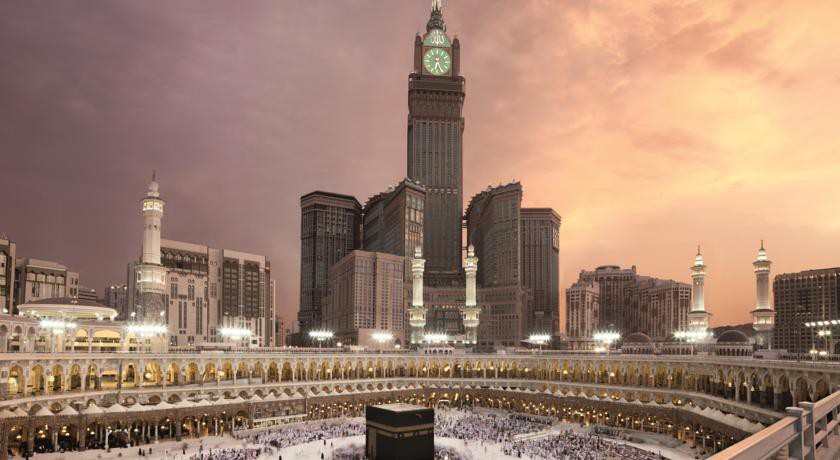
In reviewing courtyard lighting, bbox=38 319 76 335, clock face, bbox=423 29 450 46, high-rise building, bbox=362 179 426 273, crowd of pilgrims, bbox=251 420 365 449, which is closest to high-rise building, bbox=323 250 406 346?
high-rise building, bbox=362 179 426 273

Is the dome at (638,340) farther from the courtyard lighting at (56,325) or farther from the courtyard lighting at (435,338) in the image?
the courtyard lighting at (56,325)

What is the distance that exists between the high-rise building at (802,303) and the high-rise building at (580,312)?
49708mm

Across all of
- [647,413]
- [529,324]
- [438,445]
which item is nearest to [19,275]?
[438,445]

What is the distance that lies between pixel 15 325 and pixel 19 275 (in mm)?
52586

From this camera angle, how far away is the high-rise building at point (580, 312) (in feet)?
599

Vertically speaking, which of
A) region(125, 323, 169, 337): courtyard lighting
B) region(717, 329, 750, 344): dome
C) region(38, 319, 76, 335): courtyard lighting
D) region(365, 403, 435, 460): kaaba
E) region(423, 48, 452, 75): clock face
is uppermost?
region(423, 48, 452, 75): clock face

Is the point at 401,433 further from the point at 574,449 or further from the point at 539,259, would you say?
the point at 539,259

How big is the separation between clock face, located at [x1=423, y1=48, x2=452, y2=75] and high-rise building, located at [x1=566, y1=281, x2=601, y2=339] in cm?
7478

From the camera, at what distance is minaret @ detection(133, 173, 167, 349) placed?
68.9 m

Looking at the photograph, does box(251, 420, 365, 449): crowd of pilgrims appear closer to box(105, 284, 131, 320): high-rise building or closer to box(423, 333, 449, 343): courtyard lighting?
box(423, 333, 449, 343): courtyard lighting

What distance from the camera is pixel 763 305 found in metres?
66.8

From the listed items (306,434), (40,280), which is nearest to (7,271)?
(40,280)

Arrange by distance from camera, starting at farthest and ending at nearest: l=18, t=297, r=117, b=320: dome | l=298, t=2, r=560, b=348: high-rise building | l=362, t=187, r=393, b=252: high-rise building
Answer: l=362, t=187, r=393, b=252: high-rise building < l=298, t=2, r=560, b=348: high-rise building < l=18, t=297, r=117, b=320: dome

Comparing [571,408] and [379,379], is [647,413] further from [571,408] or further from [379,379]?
[379,379]
